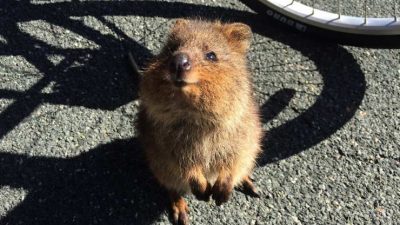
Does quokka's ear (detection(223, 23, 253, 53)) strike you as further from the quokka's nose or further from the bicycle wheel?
the bicycle wheel

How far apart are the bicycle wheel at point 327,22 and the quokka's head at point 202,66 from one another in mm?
1122

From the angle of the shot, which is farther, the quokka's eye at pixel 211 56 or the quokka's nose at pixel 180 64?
the quokka's eye at pixel 211 56

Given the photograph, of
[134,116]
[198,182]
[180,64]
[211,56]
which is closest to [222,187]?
[198,182]

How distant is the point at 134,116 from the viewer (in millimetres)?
3895

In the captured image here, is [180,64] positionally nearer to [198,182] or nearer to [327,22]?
[198,182]

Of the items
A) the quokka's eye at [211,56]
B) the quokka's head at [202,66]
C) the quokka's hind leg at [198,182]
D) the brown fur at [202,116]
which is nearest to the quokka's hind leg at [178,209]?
the brown fur at [202,116]

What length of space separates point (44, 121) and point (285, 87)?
1.90 metres

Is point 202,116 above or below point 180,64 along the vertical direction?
below

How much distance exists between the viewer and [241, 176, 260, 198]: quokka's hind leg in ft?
11.6

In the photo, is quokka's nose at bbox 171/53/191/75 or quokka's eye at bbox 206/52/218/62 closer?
quokka's nose at bbox 171/53/191/75

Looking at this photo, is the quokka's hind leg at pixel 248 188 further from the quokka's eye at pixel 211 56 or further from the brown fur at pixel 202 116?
the quokka's eye at pixel 211 56

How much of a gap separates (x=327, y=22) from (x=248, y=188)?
1497 millimetres

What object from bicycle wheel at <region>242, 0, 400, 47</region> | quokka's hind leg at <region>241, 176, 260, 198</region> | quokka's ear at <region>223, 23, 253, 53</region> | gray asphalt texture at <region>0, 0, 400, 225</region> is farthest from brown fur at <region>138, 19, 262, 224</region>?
bicycle wheel at <region>242, 0, 400, 47</region>

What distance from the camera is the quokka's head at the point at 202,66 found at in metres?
2.51
